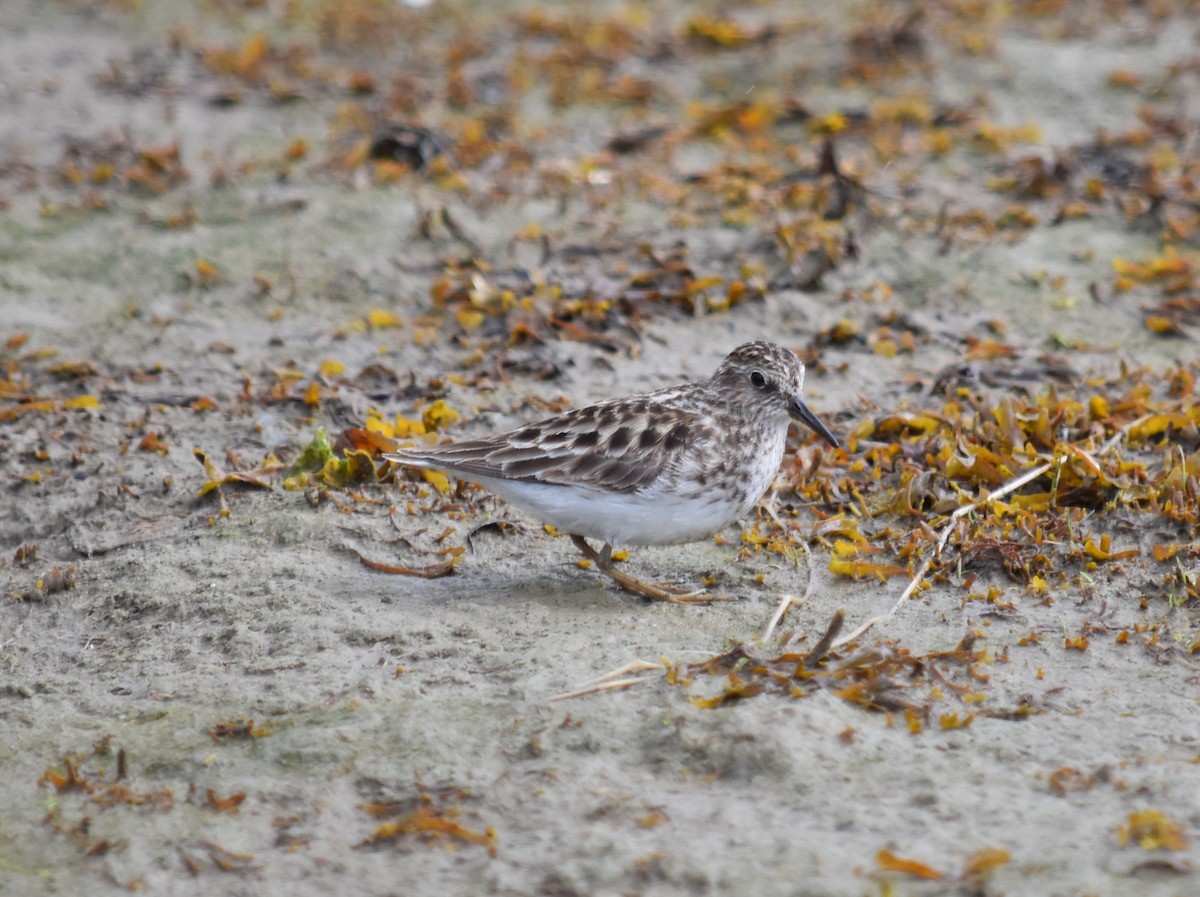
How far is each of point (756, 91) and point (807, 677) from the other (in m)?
9.49

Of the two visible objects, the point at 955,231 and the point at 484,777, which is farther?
the point at 955,231

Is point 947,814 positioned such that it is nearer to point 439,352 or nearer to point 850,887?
point 850,887

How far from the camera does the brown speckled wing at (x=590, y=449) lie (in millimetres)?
6793

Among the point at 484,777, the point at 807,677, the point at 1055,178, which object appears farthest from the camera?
the point at 1055,178

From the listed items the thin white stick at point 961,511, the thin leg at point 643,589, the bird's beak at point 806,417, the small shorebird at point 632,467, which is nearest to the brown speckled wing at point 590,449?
the small shorebird at point 632,467

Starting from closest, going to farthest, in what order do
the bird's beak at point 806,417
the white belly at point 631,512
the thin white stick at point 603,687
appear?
the thin white stick at point 603,687 → the white belly at point 631,512 → the bird's beak at point 806,417

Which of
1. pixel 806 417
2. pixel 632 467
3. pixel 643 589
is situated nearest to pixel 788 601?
pixel 643 589

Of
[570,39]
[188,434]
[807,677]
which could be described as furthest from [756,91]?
[807,677]

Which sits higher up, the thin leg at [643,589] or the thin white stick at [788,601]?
the thin white stick at [788,601]

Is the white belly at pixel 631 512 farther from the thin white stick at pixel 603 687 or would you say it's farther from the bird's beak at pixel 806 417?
the thin white stick at pixel 603 687

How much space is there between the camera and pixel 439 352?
377 inches

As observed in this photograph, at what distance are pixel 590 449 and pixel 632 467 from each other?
23 cm

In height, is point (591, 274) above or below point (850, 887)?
above

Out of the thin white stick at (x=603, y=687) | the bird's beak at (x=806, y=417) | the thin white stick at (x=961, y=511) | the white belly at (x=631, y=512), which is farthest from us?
the bird's beak at (x=806, y=417)
